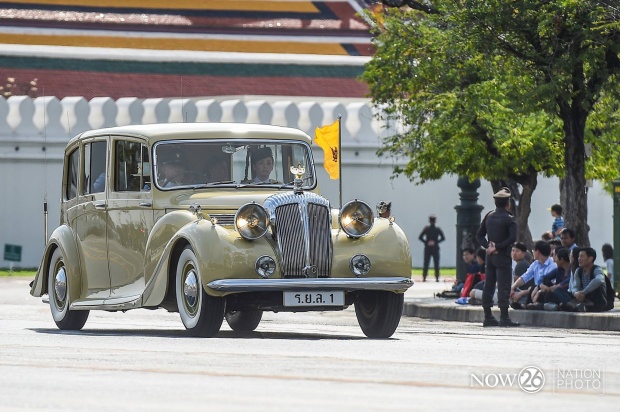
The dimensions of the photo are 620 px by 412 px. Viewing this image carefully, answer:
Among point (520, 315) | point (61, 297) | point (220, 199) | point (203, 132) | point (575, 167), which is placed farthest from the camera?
point (575, 167)

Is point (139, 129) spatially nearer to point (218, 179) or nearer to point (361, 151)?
point (218, 179)

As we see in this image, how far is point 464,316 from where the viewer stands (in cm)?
2362

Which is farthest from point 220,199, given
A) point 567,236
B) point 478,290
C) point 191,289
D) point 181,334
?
point 478,290

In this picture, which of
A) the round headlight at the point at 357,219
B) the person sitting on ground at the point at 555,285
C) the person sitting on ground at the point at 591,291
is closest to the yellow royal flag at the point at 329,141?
the person sitting on ground at the point at 555,285

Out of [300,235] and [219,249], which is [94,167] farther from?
[300,235]

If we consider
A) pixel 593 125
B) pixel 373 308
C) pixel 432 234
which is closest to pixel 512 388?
pixel 373 308

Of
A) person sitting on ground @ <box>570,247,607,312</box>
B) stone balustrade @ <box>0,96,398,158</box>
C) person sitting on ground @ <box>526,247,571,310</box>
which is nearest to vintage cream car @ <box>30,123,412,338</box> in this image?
person sitting on ground @ <box>570,247,607,312</box>

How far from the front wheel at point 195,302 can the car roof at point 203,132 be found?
1.60m

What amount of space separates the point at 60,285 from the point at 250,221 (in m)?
3.59

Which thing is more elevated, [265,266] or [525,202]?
[525,202]

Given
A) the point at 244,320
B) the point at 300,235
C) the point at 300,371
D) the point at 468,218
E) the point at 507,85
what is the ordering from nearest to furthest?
the point at 300,371
the point at 300,235
the point at 244,320
the point at 507,85
the point at 468,218

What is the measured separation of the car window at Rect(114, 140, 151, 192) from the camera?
676 inches

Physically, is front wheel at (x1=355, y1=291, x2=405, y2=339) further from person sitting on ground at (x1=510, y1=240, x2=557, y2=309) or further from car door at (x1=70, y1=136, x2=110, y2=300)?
person sitting on ground at (x1=510, y1=240, x2=557, y2=309)

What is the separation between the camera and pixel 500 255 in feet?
67.3
